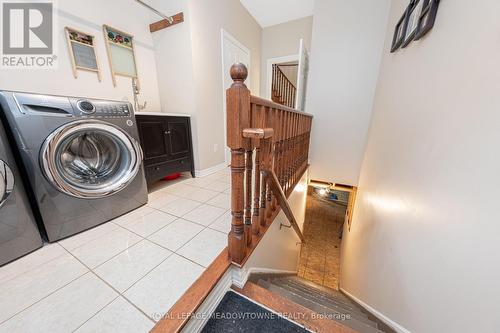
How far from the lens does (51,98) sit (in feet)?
3.50

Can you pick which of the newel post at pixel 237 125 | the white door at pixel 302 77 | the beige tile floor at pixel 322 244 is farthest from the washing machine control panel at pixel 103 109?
the beige tile floor at pixel 322 244

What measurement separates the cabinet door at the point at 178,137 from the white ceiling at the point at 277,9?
231 cm

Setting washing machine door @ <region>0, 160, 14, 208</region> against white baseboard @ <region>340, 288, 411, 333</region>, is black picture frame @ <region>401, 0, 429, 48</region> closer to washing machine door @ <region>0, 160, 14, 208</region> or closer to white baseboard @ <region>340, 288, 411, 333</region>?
white baseboard @ <region>340, 288, 411, 333</region>

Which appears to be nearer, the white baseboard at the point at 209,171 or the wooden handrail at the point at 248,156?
the wooden handrail at the point at 248,156

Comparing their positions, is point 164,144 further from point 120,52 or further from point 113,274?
point 113,274

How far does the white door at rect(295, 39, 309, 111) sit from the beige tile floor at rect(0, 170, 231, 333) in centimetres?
206

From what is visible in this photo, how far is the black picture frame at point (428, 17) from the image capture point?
Result: 2.89 feet

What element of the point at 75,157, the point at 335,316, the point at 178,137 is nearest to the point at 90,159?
the point at 75,157

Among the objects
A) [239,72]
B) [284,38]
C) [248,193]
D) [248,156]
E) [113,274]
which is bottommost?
[113,274]

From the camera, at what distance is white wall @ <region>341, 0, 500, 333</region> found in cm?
51

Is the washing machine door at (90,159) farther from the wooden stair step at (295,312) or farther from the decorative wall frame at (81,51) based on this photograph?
the wooden stair step at (295,312)

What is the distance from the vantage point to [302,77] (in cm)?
246

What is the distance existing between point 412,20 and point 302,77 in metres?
1.34

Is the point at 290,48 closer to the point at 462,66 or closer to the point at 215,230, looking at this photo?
the point at 462,66
